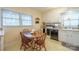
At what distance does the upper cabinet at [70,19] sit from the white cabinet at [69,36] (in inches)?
3.7

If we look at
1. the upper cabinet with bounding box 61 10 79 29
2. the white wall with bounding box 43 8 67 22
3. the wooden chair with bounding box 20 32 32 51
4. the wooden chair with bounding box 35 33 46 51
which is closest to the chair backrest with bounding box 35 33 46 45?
the wooden chair with bounding box 35 33 46 51

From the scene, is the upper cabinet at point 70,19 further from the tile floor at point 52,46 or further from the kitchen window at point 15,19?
the kitchen window at point 15,19

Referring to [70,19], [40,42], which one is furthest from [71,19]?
[40,42]

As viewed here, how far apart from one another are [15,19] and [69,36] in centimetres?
104

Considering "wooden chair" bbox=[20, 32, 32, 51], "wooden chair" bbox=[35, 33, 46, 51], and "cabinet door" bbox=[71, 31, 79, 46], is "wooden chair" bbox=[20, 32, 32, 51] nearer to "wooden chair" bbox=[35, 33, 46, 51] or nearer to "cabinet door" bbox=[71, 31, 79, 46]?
"wooden chair" bbox=[35, 33, 46, 51]

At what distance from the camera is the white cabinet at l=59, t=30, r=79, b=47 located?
1825mm

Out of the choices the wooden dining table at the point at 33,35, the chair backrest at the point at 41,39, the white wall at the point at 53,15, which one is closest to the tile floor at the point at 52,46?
the chair backrest at the point at 41,39

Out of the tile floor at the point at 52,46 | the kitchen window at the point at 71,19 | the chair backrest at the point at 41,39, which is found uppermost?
the kitchen window at the point at 71,19

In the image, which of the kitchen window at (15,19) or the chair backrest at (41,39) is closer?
the kitchen window at (15,19)

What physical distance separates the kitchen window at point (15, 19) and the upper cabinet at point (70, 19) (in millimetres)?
642

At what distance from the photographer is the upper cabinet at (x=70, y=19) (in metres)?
1.81

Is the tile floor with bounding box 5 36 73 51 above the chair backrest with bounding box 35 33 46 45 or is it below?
below

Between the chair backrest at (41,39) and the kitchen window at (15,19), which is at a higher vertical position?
the kitchen window at (15,19)

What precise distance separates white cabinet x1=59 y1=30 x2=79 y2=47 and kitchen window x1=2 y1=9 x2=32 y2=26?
64 centimetres
